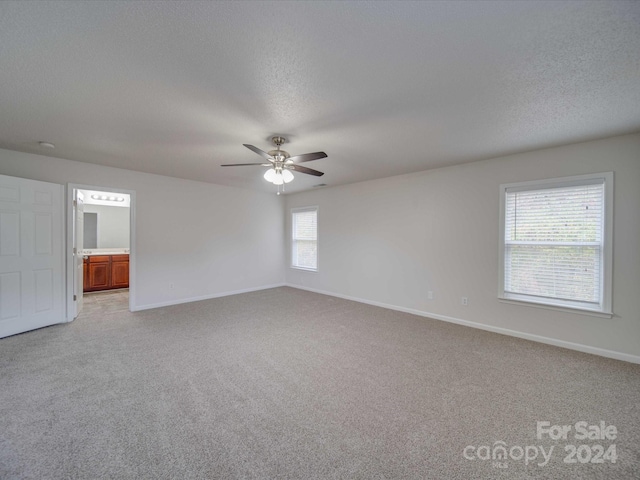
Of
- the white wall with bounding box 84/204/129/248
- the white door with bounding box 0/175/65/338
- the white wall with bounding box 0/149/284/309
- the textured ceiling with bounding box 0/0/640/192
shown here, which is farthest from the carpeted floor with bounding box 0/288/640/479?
the white wall with bounding box 84/204/129/248

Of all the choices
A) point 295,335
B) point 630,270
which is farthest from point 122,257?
point 630,270

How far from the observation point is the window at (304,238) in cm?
649

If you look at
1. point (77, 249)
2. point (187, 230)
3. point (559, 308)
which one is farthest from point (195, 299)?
point (559, 308)

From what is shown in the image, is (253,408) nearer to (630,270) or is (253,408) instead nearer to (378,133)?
(378,133)

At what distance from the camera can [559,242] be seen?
3293 millimetres

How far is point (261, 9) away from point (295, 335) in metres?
3.31

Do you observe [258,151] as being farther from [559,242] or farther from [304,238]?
[304,238]

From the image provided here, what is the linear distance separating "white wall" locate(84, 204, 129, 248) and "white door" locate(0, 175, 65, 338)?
136 inches

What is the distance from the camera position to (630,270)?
2904 millimetres

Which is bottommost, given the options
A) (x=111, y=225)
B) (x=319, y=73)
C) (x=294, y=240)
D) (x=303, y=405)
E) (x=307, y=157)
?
(x=303, y=405)

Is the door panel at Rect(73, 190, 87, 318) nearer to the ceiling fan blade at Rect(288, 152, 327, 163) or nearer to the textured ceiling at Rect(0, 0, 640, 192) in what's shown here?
the textured ceiling at Rect(0, 0, 640, 192)

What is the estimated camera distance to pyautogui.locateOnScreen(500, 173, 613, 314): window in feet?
10.0

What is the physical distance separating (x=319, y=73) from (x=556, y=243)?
11.5ft

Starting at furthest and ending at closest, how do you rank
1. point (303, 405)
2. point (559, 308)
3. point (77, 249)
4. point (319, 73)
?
point (77, 249) → point (559, 308) → point (303, 405) → point (319, 73)
